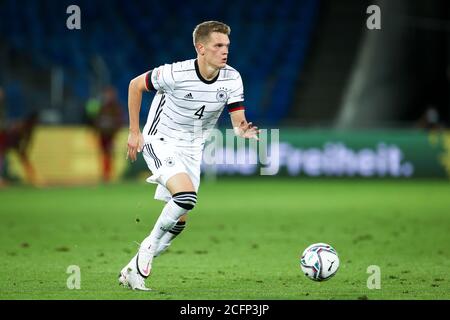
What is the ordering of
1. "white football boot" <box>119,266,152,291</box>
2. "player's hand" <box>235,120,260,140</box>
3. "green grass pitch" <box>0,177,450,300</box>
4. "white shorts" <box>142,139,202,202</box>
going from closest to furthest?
"white football boot" <box>119,266,152,291</box> → "green grass pitch" <box>0,177,450,300</box> → "white shorts" <box>142,139,202,202</box> → "player's hand" <box>235,120,260,140</box>

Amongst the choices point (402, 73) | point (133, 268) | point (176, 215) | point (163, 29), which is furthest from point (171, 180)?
point (163, 29)

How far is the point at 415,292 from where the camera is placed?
7.60 m

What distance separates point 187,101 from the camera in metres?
8.34

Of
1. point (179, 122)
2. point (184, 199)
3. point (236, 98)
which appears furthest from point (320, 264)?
point (179, 122)

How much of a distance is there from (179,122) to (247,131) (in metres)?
0.62

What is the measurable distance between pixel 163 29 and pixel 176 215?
792 inches

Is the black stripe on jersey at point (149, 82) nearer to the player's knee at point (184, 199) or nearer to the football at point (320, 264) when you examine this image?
the player's knee at point (184, 199)

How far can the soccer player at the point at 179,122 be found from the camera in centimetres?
799

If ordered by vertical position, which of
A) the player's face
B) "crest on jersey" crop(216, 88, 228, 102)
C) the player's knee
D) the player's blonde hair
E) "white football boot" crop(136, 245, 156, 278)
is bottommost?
"white football boot" crop(136, 245, 156, 278)

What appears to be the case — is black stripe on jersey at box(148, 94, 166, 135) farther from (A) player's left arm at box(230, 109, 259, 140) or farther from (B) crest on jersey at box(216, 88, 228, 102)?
(A) player's left arm at box(230, 109, 259, 140)

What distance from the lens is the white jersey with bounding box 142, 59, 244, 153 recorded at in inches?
326

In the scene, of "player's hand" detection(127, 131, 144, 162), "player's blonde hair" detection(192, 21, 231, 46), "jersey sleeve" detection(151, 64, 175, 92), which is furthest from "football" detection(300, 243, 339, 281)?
"player's blonde hair" detection(192, 21, 231, 46)

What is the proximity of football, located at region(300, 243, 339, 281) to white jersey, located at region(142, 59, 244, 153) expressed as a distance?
4.54 ft
